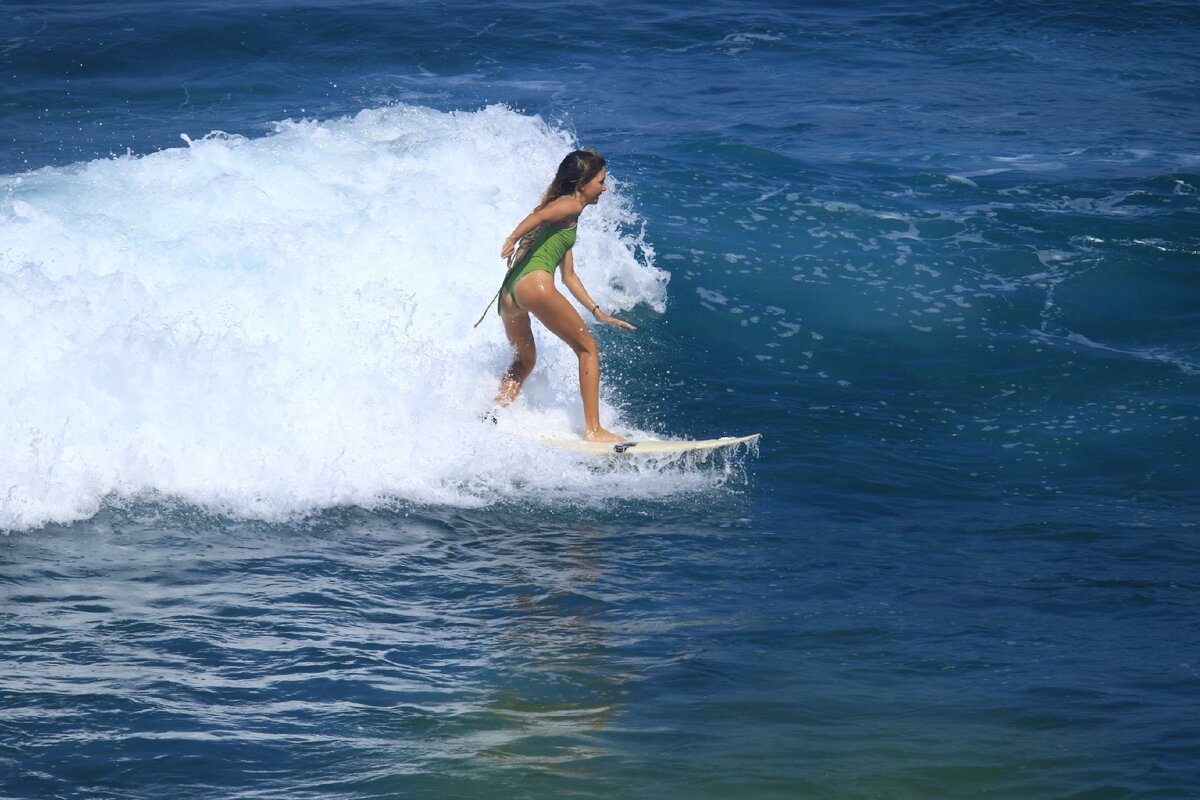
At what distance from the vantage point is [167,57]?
62.5 feet

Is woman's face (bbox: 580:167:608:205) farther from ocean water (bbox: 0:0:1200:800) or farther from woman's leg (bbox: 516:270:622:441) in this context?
ocean water (bbox: 0:0:1200:800)

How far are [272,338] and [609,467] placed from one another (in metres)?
2.69

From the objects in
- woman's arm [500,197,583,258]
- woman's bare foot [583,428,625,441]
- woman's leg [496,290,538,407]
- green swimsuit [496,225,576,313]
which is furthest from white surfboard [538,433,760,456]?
woman's arm [500,197,583,258]

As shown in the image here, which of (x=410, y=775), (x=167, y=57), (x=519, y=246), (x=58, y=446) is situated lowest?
(x=410, y=775)

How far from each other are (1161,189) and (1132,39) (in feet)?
27.1

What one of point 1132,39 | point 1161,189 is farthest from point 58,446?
point 1132,39

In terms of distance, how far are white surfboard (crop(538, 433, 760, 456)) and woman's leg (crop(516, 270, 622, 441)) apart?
0.36 ft

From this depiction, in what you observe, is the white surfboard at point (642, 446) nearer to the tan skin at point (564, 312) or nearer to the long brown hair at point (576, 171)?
the tan skin at point (564, 312)

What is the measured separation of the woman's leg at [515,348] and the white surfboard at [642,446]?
58 centimetres

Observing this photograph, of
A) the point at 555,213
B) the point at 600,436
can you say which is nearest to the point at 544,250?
the point at 555,213

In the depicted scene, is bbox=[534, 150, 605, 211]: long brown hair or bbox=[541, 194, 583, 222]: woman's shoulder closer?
bbox=[534, 150, 605, 211]: long brown hair

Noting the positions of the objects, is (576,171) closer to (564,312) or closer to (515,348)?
(564,312)

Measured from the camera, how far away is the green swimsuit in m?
7.99

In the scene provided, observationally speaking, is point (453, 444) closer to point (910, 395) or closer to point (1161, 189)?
point (910, 395)
